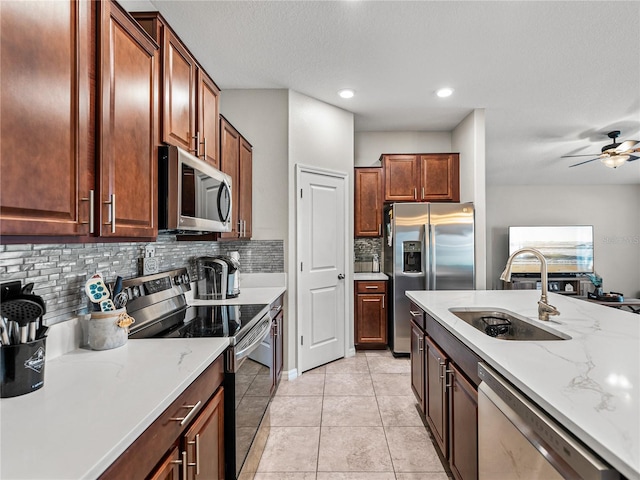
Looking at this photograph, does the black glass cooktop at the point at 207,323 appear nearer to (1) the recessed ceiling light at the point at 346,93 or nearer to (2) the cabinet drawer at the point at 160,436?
(2) the cabinet drawer at the point at 160,436

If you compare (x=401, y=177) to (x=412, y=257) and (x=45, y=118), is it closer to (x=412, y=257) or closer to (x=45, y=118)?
(x=412, y=257)

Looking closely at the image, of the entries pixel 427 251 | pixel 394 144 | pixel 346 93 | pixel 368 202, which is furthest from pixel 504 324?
pixel 394 144

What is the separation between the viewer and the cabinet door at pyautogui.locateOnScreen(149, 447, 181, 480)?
0.94m

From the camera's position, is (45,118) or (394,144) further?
(394,144)

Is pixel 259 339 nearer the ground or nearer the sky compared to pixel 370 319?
nearer the sky

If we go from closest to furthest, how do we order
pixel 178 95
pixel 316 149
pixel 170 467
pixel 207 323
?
1. pixel 170 467
2. pixel 178 95
3. pixel 207 323
4. pixel 316 149

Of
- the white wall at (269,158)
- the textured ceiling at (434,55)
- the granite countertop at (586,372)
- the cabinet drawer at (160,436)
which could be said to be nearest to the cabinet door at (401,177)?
the textured ceiling at (434,55)

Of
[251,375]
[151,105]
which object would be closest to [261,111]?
[151,105]

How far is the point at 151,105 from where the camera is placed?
1.48 metres

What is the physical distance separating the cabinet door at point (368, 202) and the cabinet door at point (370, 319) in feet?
2.73

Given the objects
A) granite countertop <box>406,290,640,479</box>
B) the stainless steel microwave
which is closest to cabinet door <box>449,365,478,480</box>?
granite countertop <box>406,290,640,479</box>

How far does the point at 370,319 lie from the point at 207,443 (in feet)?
10.0

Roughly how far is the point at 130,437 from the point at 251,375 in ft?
3.56

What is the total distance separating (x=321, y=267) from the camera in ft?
12.0
